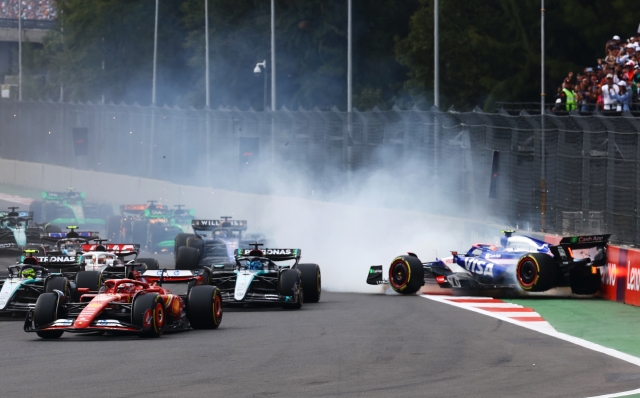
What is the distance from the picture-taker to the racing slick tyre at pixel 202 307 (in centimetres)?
1709

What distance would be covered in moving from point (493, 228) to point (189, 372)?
13.6 meters

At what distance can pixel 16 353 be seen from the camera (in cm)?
1472

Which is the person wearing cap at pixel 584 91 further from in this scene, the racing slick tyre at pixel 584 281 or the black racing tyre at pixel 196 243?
the racing slick tyre at pixel 584 281

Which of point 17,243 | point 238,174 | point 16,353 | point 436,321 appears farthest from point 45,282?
point 238,174

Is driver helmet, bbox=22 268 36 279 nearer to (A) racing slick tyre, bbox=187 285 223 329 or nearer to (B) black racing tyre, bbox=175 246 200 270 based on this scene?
(A) racing slick tyre, bbox=187 285 223 329

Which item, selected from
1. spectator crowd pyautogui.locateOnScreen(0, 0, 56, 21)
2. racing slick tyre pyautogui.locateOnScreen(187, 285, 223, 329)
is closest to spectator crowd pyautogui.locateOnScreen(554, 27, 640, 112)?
racing slick tyre pyautogui.locateOnScreen(187, 285, 223, 329)

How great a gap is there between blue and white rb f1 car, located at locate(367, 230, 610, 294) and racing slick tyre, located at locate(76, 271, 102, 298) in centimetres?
473

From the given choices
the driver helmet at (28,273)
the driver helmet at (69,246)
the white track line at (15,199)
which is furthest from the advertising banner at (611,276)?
the white track line at (15,199)

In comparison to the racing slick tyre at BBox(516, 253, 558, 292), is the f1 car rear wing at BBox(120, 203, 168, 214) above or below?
above

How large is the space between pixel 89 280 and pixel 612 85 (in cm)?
1493

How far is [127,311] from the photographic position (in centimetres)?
1630

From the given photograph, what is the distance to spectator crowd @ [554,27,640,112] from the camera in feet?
97.9

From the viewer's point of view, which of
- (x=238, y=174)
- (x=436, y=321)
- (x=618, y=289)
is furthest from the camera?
(x=238, y=174)

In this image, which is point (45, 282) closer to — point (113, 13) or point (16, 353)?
point (16, 353)
